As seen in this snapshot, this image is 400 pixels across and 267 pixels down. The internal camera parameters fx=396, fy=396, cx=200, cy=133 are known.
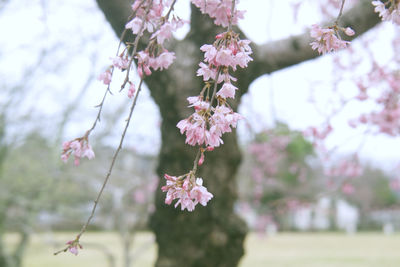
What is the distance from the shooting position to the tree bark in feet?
6.96

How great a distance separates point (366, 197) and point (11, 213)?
22378mm

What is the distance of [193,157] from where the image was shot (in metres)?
2.11

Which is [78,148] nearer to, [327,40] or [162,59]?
[162,59]

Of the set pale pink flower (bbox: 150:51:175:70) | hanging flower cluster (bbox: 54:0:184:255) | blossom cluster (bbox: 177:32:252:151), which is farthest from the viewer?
pale pink flower (bbox: 150:51:175:70)

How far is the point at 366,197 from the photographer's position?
24.2 metres

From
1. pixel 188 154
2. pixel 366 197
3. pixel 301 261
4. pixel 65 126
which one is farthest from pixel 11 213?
pixel 366 197

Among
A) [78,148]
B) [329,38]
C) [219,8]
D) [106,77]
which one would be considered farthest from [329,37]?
[78,148]

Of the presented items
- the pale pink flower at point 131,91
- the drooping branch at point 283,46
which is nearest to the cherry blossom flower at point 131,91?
the pale pink flower at point 131,91

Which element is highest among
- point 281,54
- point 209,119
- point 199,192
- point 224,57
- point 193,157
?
point 281,54

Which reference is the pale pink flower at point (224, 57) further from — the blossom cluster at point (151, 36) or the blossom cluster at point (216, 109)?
the blossom cluster at point (151, 36)

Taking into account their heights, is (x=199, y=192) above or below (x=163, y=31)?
below

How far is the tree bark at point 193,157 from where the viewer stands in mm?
2121

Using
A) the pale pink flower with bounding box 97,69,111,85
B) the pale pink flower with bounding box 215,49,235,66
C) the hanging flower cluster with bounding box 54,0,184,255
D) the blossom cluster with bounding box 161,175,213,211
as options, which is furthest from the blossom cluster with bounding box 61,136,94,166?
the pale pink flower with bounding box 215,49,235,66

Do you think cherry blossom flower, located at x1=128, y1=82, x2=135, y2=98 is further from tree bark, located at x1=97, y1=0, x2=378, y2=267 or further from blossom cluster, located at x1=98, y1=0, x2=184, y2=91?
tree bark, located at x1=97, y1=0, x2=378, y2=267
